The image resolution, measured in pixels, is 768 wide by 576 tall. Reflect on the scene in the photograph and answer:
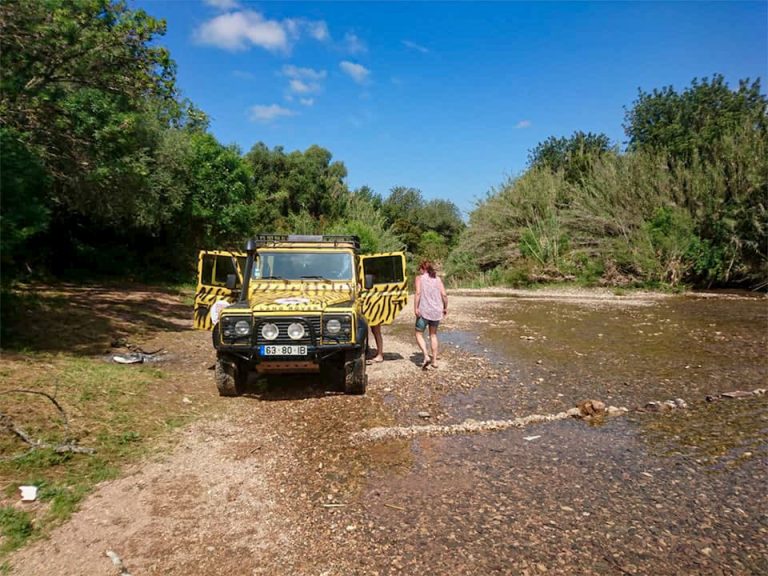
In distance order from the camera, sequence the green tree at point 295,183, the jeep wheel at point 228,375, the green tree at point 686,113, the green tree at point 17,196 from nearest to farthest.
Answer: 1. the jeep wheel at point 228,375
2. the green tree at point 17,196
3. the green tree at point 686,113
4. the green tree at point 295,183

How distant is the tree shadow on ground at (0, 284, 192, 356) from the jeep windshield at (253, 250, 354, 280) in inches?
141

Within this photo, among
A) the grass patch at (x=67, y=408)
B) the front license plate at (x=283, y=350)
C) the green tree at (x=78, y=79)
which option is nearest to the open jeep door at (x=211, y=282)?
the grass patch at (x=67, y=408)

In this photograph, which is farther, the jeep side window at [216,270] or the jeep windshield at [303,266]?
the jeep side window at [216,270]

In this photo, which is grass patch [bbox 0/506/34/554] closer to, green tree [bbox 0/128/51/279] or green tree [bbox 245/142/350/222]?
green tree [bbox 0/128/51/279]

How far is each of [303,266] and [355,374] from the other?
1.92 metres

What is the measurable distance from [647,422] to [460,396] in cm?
232

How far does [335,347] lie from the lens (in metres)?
6.49

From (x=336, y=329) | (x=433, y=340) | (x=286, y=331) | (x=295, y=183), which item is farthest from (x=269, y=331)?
(x=295, y=183)

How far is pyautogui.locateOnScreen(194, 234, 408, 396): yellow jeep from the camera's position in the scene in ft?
21.1

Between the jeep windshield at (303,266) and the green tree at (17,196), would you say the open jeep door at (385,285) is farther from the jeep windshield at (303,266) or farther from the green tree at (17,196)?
the green tree at (17,196)

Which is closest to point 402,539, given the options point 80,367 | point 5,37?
point 80,367

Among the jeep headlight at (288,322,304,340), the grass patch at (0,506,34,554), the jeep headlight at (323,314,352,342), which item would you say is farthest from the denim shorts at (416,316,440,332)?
the grass patch at (0,506,34,554)

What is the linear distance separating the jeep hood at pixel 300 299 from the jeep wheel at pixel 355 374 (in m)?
0.75

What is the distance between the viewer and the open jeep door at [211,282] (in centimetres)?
838
